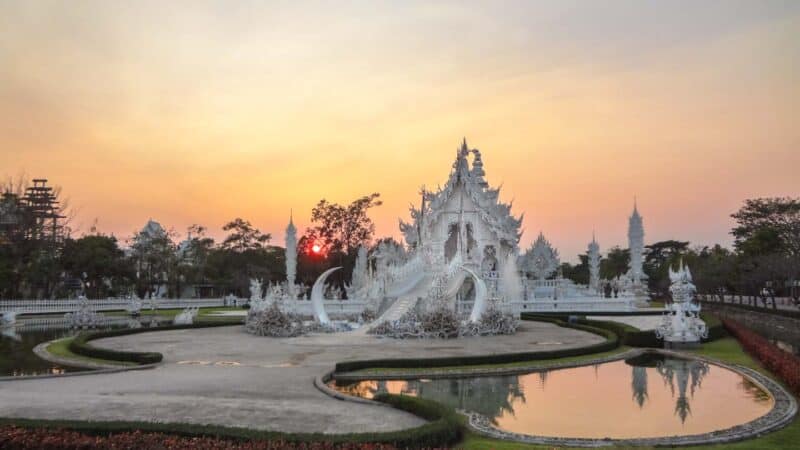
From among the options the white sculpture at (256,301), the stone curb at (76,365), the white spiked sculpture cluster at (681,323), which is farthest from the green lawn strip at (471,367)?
the white sculpture at (256,301)

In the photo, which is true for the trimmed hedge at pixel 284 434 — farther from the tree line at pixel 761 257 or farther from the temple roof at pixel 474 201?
the tree line at pixel 761 257

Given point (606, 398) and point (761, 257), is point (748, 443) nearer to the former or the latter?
point (606, 398)

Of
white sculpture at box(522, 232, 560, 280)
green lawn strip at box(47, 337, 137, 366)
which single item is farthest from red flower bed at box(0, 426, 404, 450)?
white sculpture at box(522, 232, 560, 280)

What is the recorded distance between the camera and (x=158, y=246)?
62.3 m

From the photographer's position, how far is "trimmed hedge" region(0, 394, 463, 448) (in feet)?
28.0

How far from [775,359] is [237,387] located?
511 inches

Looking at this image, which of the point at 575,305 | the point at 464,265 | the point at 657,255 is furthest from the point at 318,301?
the point at 657,255

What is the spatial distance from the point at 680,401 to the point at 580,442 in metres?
4.57

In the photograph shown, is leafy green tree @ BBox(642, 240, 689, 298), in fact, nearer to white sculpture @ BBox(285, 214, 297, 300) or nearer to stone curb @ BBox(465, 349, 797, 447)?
white sculpture @ BBox(285, 214, 297, 300)

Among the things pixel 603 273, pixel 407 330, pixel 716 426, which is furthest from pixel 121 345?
pixel 603 273

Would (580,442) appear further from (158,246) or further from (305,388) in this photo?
(158,246)

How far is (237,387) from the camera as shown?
536 inches

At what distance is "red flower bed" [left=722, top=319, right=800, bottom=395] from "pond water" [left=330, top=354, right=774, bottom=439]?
0.66 meters

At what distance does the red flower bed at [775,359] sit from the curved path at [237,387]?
16.5 feet
